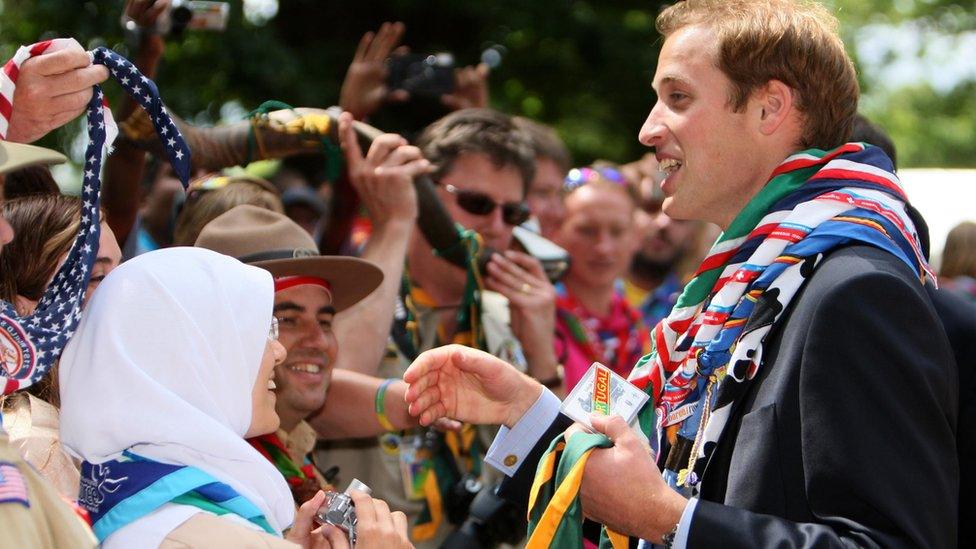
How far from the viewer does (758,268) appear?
2.52m

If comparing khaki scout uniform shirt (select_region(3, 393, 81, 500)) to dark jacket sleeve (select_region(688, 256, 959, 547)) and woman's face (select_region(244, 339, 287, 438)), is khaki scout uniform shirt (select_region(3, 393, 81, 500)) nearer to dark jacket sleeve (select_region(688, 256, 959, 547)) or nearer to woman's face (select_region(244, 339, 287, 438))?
woman's face (select_region(244, 339, 287, 438))

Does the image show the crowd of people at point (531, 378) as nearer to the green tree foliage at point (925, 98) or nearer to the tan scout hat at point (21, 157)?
the tan scout hat at point (21, 157)

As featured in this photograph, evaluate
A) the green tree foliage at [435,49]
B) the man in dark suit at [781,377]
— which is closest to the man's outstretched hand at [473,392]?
the man in dark suit at [781,377]

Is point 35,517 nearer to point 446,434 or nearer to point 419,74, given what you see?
point 446,434

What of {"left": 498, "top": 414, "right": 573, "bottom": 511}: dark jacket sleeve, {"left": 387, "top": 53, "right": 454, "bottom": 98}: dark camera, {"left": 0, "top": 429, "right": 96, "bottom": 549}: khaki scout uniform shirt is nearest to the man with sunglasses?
{"left": 387, "top": 53, "right": 454, "bottom": 98}: dark camera

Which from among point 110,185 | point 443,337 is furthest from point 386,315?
point 110,185

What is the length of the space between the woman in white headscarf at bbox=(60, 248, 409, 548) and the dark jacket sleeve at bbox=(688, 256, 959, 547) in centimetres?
83

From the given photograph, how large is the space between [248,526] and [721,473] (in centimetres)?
99

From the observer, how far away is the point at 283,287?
3.61m

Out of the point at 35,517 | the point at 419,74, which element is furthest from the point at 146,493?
the point at 419,74

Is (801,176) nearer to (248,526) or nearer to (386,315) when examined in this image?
(248,526)

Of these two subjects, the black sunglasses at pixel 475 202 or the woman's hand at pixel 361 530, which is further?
the black sunglasses at pixel 475 202

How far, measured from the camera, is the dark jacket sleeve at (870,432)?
2.16 metres

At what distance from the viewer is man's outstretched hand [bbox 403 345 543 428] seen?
109 inches
